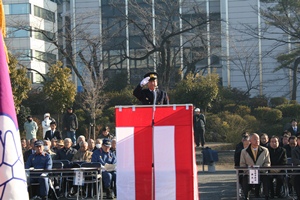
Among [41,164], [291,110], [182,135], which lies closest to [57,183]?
[41,164]

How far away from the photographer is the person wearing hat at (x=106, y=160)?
13.4 m

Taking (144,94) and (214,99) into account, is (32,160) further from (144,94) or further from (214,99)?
(214,99)

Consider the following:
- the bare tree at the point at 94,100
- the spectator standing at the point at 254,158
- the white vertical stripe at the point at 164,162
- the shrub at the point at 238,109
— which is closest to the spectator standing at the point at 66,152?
the spectator standing at the point at 254,158

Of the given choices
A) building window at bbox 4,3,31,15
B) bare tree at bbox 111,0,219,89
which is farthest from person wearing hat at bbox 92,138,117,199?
building window at bbox 4,3,31,15

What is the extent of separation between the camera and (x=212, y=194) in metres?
14.0

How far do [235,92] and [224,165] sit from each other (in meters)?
15.4

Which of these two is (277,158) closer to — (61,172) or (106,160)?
(106,160)

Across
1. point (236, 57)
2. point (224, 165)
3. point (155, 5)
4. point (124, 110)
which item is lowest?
point (224, 165)

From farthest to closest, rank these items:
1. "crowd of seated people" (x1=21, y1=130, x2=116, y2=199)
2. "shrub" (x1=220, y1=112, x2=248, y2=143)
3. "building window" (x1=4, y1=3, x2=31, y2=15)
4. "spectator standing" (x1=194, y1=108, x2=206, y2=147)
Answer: "building window" (x1=4, y1=3, x2=31, y2=15), "shrub" (x1=220, y1=112, x2=248, y2=143), "spectator standing" (x1=194, y1=108, x2=206, y2=147), "crowd of seated people" (x1=21, y1=130, x2=116, y2=199)

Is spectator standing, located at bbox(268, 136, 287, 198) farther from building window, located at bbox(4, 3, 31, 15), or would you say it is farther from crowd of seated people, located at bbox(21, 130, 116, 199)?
building window, located at bbox(4, 3, 31, 15)

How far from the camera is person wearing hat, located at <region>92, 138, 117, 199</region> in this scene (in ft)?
44.0

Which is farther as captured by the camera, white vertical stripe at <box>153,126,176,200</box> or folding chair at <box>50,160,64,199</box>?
folding chair at <box>50,160,64,199</box>

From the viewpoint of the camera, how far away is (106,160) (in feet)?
45.4

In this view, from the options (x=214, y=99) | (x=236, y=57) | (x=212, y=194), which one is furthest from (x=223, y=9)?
(x=212, y=194)
